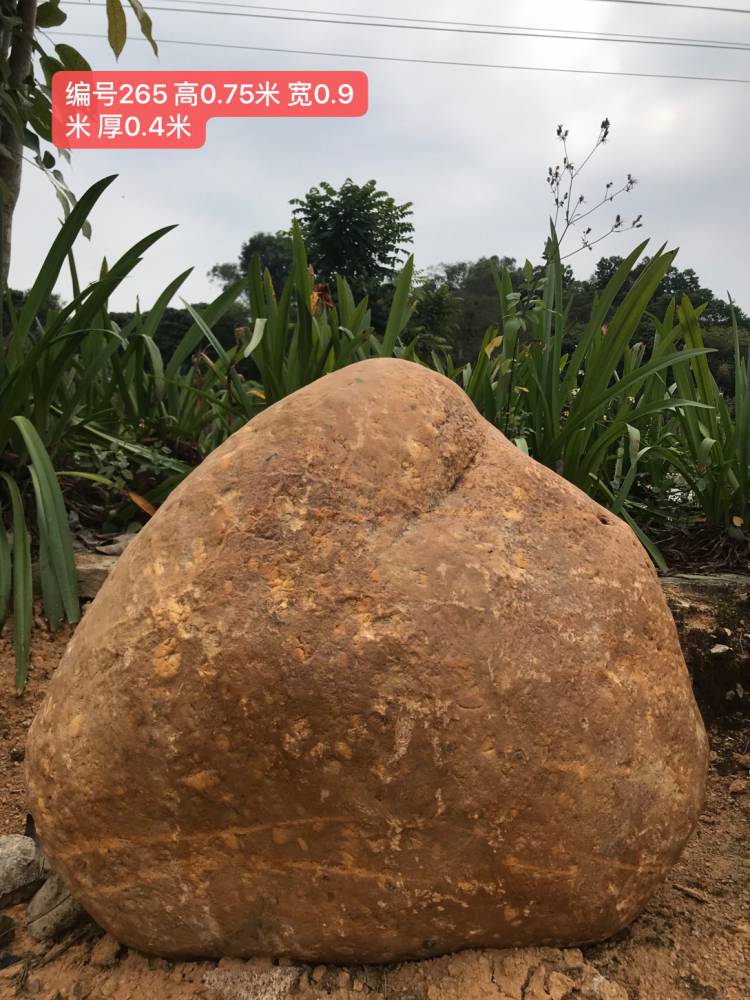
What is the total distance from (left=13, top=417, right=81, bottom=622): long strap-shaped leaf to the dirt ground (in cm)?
83

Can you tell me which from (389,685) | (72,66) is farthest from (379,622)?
(72,66)

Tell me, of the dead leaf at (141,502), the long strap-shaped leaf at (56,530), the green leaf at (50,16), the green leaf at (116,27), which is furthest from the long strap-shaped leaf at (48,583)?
the green leaf at (50,16)

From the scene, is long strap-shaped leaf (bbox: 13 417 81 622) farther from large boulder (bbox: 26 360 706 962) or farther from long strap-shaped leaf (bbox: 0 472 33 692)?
large boulder (bbox: 26 360 706 962)

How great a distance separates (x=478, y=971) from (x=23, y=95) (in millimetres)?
2873

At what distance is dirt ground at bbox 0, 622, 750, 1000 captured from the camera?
3.88ft

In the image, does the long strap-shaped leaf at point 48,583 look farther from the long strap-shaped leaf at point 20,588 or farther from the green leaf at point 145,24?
the green leaf at point 145,24

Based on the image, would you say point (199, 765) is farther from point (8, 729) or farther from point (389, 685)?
point (8, 729)

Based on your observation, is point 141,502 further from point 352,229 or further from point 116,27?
point 352,229

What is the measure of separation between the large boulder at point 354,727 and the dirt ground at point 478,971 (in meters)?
0.04

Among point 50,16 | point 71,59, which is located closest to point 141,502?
point 71,59

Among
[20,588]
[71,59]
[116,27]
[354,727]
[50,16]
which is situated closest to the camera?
[354,727]

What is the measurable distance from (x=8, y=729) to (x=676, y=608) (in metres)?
1.72

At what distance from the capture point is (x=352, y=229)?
84.0 feet

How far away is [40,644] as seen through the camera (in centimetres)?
206
